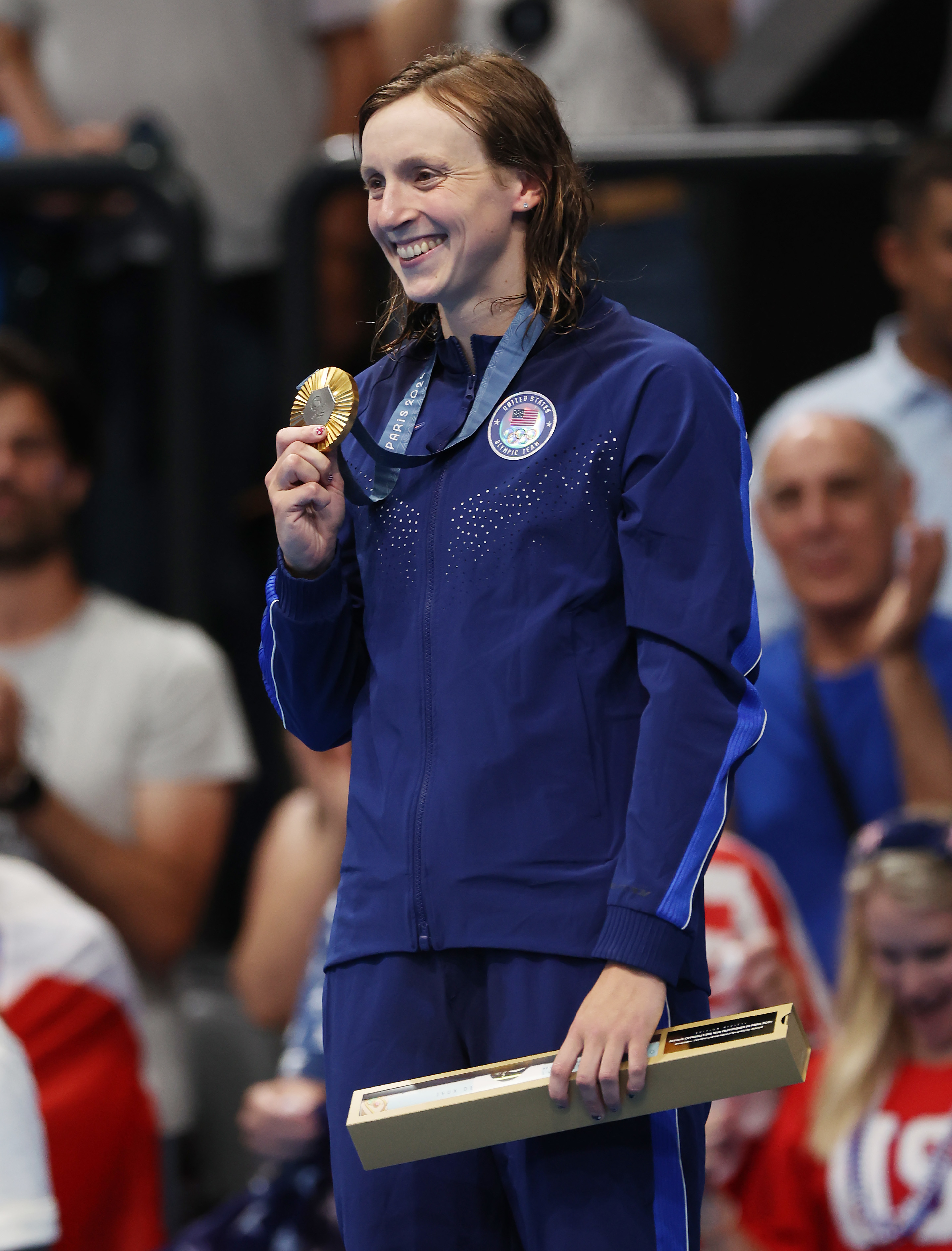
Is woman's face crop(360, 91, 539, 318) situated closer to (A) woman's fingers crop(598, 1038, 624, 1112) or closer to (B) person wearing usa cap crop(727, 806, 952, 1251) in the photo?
(A) woman's fingers crop(598, 1038, 624, 1112)

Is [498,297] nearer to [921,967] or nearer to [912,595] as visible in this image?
[921,967]

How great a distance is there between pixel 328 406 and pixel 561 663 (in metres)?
0.29

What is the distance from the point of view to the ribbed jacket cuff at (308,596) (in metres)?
1.54

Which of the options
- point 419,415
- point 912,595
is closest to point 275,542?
point 912,595

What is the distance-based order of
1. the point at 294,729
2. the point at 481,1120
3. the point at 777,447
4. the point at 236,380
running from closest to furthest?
the point at 481,1120
the point at 294,729
the point at 777,447
the point at 236,380

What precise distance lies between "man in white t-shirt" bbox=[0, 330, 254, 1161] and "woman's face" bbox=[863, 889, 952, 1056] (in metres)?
1.51

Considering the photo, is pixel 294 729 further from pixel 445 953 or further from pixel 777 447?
pixel 777 447

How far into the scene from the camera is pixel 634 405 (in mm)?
1466

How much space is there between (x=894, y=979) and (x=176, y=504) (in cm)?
204

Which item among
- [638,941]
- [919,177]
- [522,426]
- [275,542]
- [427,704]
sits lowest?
[638,941]

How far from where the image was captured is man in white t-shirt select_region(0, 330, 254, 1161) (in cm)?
384

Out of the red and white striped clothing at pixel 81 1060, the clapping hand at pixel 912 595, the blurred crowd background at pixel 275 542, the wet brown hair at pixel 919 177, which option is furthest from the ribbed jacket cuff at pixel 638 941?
the wet brown hair at pixel 919 177

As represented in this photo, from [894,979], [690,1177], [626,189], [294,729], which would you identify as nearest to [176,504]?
[626,189]

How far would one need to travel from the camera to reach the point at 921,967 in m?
3.36
